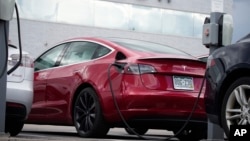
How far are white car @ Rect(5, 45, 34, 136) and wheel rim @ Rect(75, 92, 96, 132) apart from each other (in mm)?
987

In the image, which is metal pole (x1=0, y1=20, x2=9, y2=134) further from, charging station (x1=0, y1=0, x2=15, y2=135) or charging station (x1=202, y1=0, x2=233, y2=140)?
charging station (x1=202, y1=0, x2=233, y2=140)

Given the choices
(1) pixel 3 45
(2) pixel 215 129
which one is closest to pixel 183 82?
(2) pixel 215 129

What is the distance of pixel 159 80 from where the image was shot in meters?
7.59

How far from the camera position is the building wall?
28641mm

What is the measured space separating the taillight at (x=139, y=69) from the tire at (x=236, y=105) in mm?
1561

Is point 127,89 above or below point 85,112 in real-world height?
above

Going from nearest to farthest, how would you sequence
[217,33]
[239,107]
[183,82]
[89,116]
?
1. [239,107]
2. [217,33]
3. [183,82]
4. [89,116]

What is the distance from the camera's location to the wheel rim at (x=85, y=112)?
793 cm

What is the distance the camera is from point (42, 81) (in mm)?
9047

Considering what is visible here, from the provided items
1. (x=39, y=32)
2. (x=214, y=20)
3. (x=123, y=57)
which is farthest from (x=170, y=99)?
(x=39, y=32)

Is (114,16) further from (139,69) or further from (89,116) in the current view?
(139,69)

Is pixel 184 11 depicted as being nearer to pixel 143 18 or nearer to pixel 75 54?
pixel 143 18

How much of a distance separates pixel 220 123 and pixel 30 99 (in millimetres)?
2270

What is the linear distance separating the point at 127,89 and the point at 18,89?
1.38 meters
